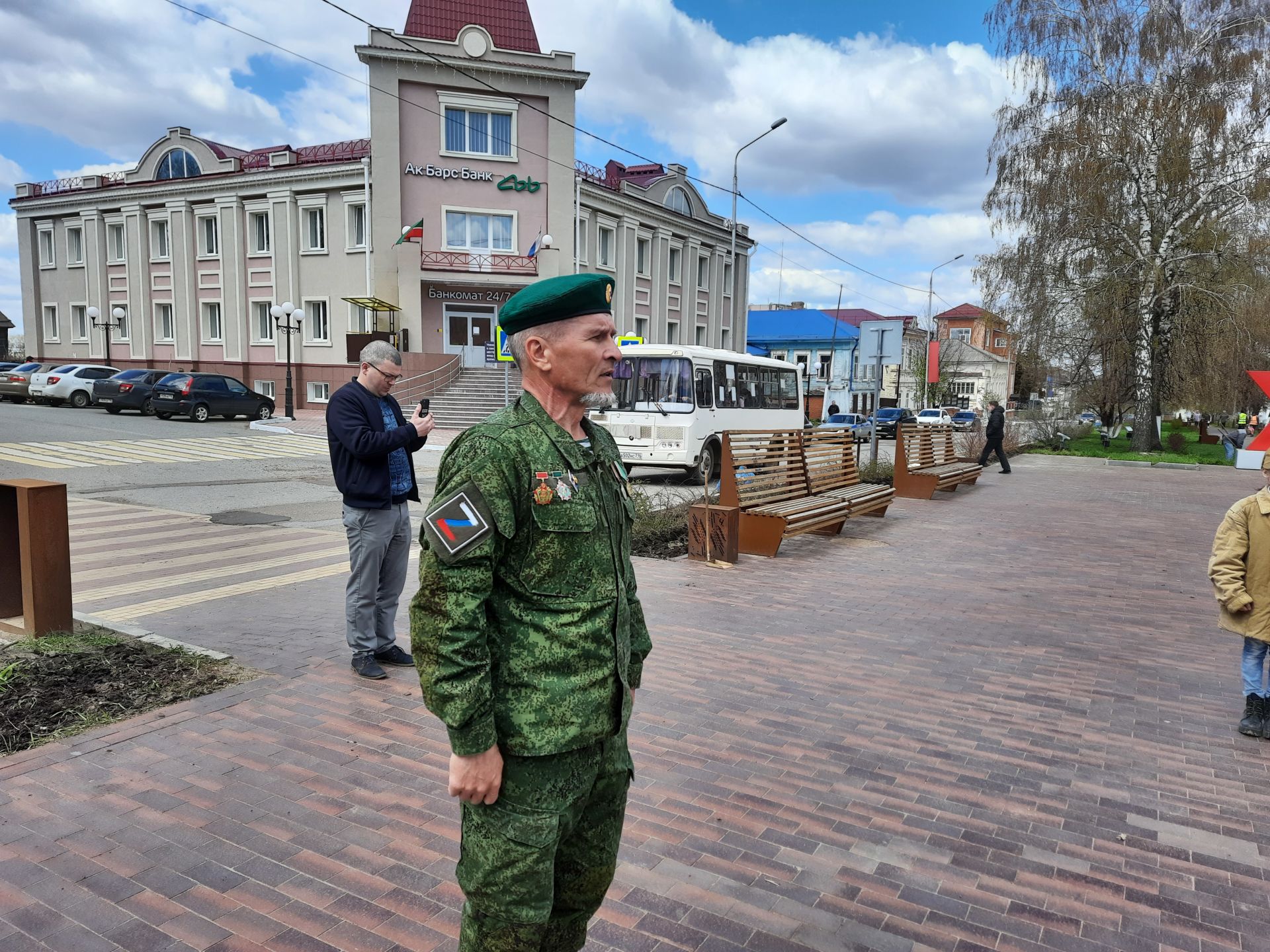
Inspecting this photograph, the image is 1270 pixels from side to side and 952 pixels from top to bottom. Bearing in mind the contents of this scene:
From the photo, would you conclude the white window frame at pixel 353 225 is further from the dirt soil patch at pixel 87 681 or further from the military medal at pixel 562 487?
the military medal at pixel 562 487

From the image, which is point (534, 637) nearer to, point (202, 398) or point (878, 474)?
point (878, 474)

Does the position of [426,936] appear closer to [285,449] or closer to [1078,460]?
[285,449]

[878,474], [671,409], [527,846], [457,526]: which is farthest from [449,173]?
[527,846]

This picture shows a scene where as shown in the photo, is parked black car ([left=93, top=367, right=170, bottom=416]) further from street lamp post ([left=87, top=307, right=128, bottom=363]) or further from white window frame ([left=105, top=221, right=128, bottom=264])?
white window frame ([left=105, top=221, right=128, bottom=264])

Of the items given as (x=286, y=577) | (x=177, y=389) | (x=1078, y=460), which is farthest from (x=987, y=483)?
(x=177, y=389)

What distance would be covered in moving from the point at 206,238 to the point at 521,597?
4238cm

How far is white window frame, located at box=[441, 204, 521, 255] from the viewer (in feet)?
109

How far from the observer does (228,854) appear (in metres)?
2.99

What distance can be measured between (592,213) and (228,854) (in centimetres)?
3672

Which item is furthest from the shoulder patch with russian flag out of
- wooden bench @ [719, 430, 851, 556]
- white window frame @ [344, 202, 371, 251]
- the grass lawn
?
white window frame @ [344, 202, 371, 251]

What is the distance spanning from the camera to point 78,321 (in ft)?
140

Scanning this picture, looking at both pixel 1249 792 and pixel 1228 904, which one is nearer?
pixel 1228 904

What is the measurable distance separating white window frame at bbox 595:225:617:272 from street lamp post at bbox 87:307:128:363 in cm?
2092

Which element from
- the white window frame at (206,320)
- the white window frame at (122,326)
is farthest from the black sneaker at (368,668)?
the white window frame at (122,326)
